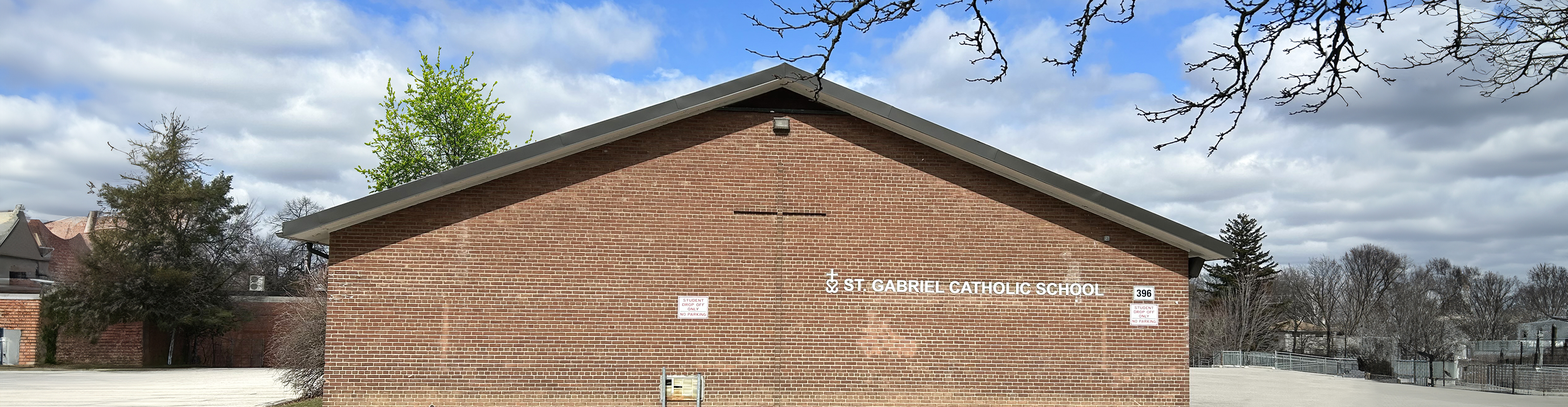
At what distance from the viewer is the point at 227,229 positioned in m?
45.9

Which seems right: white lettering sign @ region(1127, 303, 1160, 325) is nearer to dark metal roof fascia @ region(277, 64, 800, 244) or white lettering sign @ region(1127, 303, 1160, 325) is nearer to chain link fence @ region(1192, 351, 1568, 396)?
dark metal roof fascia @ region(277, 64, 800, 244)

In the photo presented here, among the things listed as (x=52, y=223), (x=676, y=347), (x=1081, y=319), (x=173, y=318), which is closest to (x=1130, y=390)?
(x=1081, y=319)

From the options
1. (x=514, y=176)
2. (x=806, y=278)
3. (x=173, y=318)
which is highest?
(x=514, y=176)

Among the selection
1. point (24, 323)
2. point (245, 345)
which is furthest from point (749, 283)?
point (245, 345)

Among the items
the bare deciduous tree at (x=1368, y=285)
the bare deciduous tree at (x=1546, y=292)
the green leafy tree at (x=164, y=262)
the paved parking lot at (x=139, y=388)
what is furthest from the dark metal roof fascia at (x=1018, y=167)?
the bare deciduous tree at (x=1546, y=292)

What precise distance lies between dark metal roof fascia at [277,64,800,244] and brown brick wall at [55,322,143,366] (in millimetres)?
35109

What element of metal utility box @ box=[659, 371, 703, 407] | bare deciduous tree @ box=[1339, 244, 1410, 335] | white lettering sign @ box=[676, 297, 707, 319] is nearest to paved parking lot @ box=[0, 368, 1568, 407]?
metal utility box @ box=[659, 371, 703, 407]

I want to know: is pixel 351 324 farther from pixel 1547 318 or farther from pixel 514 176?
pixel 1547 318

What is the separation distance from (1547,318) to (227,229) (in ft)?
283

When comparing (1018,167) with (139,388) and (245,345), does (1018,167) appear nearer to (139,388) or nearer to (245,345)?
(139,388)

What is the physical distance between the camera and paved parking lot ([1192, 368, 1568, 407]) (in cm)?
2491

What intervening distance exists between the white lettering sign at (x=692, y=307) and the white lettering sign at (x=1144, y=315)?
Answer: 233 inches

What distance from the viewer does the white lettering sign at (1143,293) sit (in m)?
14.3

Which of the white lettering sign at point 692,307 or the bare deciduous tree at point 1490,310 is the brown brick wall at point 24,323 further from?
the bare deciduous tree at point 1490,310
